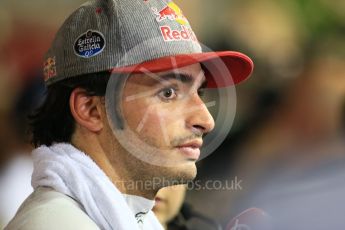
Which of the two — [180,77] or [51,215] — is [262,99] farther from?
[51,215]

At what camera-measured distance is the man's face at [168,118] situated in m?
1.32

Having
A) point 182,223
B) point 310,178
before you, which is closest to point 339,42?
point 310,178

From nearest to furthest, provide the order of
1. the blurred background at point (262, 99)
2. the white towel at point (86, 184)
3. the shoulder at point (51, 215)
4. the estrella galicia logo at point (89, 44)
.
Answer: the shoulder at point (51, 215), the white towel at point (86, 184), the estrella galicia logo at point (89, 44), the blurred background at point (262, 99)

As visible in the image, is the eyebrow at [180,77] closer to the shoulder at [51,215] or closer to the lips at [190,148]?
the lips at [190,148]

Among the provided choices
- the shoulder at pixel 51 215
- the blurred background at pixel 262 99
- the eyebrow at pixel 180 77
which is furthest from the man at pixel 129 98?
the blurred background at pixel 262 99

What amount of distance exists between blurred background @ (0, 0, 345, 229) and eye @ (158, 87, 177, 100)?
76cm

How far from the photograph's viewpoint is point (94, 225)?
1.16m

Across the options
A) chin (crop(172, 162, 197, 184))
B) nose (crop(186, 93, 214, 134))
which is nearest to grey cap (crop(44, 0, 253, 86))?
nose (crop(186, 93, 214, 134))

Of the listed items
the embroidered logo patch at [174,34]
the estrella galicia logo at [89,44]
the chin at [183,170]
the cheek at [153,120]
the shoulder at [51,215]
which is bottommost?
the shoulder at [51,215]

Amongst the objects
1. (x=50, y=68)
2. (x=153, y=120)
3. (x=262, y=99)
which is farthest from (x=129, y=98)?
(x=262, y=99)

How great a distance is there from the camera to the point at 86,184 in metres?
1.22

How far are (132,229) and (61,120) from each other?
1.08 ft

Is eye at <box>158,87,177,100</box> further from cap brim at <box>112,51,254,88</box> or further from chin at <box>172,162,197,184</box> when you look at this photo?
chin at <box>172,162,197,184</box>

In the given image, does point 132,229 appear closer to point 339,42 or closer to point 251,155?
point 251,155
